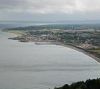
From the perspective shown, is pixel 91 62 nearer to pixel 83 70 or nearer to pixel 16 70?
pixel 83 70

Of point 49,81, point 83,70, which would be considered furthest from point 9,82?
point 83,70

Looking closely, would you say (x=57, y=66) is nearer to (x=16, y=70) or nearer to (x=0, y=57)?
(x=16, y=70)

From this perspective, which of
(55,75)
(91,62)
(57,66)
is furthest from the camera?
(91,62)

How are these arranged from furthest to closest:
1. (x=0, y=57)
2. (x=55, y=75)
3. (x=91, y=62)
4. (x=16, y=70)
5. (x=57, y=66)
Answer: (x=0, y=57)
(x=91, y=62)
(x=57, y=66)
(x=16, y=70)
(x=55, y=75)

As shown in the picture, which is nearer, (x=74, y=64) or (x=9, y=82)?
(x=9, y=82)

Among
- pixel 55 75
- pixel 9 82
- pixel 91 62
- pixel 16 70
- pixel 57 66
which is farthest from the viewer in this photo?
pixel 91 62

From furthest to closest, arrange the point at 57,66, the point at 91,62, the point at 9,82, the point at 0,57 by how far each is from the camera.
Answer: the point at 0,57
the point at 91,62
the point at 57,66
the point at 9,82

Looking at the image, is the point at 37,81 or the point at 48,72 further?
the point at 48,72

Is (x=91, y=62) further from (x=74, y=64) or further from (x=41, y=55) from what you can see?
(x=41, y=55)

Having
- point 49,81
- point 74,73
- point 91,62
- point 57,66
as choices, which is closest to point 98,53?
point 91,62
